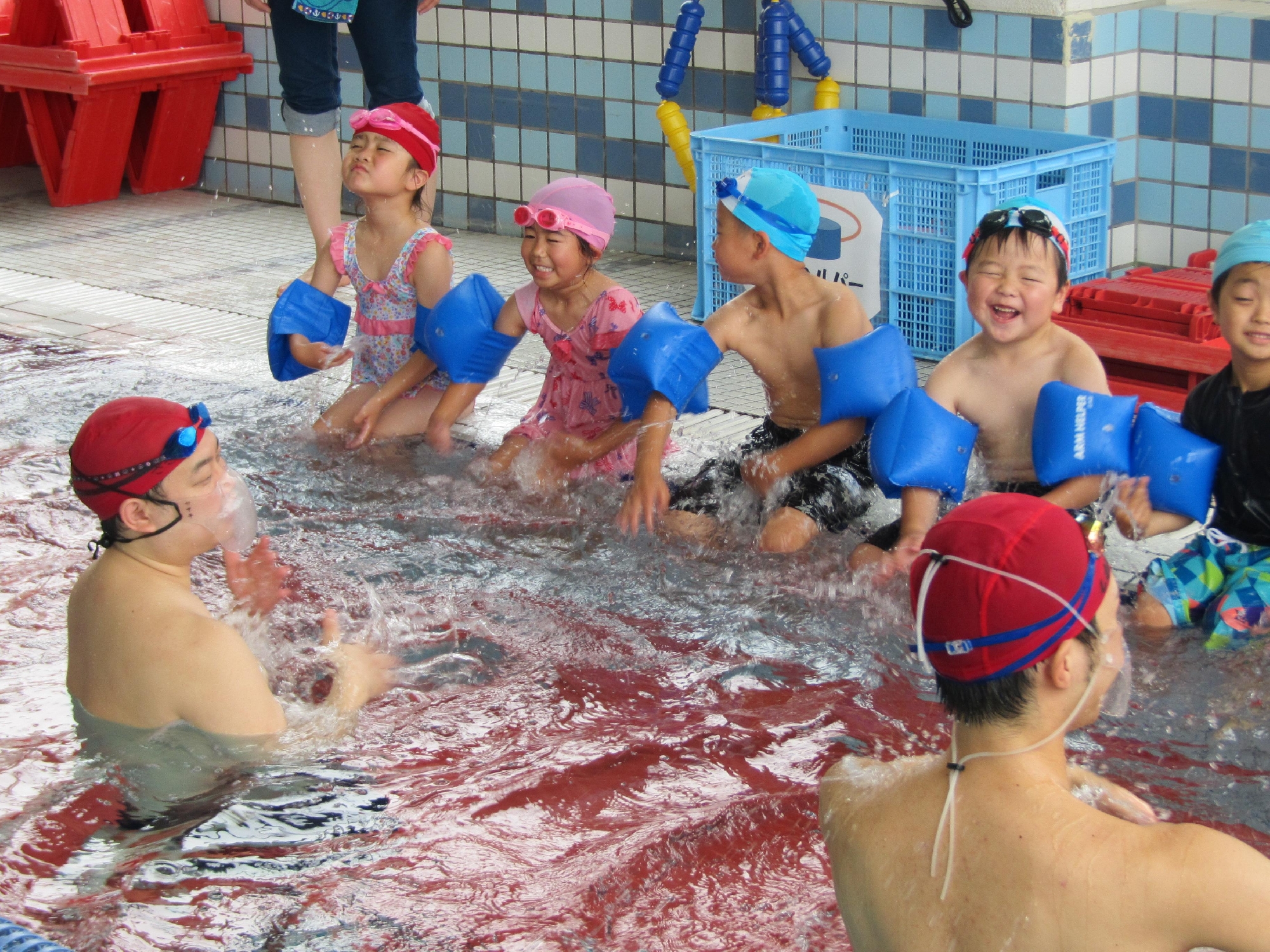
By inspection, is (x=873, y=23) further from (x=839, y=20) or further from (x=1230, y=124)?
(x=1230, y=124)

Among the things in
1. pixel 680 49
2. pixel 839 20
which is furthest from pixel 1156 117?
pixel 680 49

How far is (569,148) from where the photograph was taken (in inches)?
329

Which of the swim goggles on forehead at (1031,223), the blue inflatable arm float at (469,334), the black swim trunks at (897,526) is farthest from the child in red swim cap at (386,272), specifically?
the swim goggles on forehead at (1031,223)

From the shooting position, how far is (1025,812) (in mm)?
1895

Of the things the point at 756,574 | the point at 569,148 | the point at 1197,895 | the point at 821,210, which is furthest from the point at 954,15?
the point at 1197,895

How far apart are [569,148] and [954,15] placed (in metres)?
2.60

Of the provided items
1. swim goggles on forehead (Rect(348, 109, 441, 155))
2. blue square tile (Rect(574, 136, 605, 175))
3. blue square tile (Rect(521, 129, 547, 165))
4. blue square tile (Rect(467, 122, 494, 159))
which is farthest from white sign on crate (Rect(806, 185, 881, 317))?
blue square tile (Rect(467, 122, 494, 159))

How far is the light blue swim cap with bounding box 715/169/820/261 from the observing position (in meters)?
4.37

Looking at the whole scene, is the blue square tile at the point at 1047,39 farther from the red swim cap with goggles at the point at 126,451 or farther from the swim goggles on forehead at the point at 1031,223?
the red swim cap with goggles at the point at 126,451

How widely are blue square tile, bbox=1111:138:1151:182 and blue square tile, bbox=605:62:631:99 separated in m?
2.71

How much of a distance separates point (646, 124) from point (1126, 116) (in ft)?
8.53

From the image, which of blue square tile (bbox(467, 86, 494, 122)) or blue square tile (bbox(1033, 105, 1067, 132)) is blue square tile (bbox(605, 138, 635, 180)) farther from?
blue square tile (bbox(1033, 105, 1067, 132))

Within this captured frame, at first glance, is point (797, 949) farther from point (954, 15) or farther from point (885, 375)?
point (954, 15)

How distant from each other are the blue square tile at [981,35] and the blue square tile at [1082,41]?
354 mm
